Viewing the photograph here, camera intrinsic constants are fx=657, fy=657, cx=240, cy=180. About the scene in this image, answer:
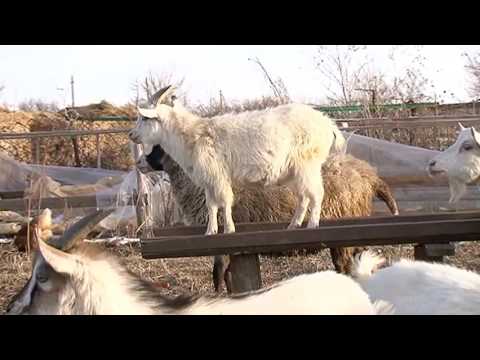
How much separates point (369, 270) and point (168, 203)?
213 inches

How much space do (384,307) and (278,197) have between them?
3898 mm

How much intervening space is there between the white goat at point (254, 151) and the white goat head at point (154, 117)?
0.09 feet

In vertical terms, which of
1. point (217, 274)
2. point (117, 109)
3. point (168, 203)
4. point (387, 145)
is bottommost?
point (217, 274)

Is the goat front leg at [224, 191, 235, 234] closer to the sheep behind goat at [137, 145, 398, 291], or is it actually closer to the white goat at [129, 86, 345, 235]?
the white goat at [129, 86, 345, 235]

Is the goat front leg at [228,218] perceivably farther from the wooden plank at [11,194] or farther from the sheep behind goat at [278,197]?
the wooden plank at [11,194]

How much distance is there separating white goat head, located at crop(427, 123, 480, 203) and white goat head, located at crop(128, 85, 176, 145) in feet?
8.74

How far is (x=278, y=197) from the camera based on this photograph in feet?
22.7

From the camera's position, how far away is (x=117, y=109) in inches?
811

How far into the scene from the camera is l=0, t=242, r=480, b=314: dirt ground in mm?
6867

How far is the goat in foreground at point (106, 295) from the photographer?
7.23 feet

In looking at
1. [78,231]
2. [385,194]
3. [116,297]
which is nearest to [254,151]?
[385,194]

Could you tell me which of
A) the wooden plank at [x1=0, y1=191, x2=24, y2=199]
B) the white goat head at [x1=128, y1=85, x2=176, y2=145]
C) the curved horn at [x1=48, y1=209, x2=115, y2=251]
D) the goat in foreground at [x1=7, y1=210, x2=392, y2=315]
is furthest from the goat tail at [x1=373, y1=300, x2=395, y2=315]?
the wooden plank at [x1=0, y1=191, x2=24, y2=199]
